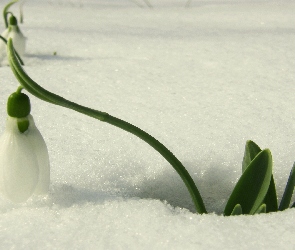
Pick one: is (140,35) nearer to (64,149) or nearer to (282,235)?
(64,149)

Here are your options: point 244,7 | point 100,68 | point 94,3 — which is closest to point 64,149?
point 100,68

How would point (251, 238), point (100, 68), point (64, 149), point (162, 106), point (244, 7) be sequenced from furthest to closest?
1. point (244, 7)
2. point (100, 68)
3. point (162, 106)
4. point (64, 149)
5. point (251, 238)

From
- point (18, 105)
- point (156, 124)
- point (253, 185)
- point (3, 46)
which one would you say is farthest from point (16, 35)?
point (253, 185)

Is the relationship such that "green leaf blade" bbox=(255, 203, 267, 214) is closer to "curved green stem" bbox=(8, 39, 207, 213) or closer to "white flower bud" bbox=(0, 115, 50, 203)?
"curved green stem" bbox=(8, 39, 207, 213)

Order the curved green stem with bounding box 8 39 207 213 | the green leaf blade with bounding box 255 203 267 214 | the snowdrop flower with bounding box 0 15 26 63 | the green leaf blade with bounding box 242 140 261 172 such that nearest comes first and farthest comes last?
1. the curved green stem with bounding box 8 39 207 213
2. the green leaf blade with bounding box 255 203 267 214
3. the green leaf blade with bounding box 242 140 261 172
4. the snowdrop flower with bounding box 0 15 26 63

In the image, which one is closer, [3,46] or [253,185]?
[253,185]

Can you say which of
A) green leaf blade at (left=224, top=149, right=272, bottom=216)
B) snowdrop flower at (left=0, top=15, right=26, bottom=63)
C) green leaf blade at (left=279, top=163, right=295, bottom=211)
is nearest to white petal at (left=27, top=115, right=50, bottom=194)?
green leaf blade at (left=224, top=149, right=272, bottom=216)

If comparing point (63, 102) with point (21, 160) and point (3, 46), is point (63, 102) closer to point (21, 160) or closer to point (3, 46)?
point (21, 160)
